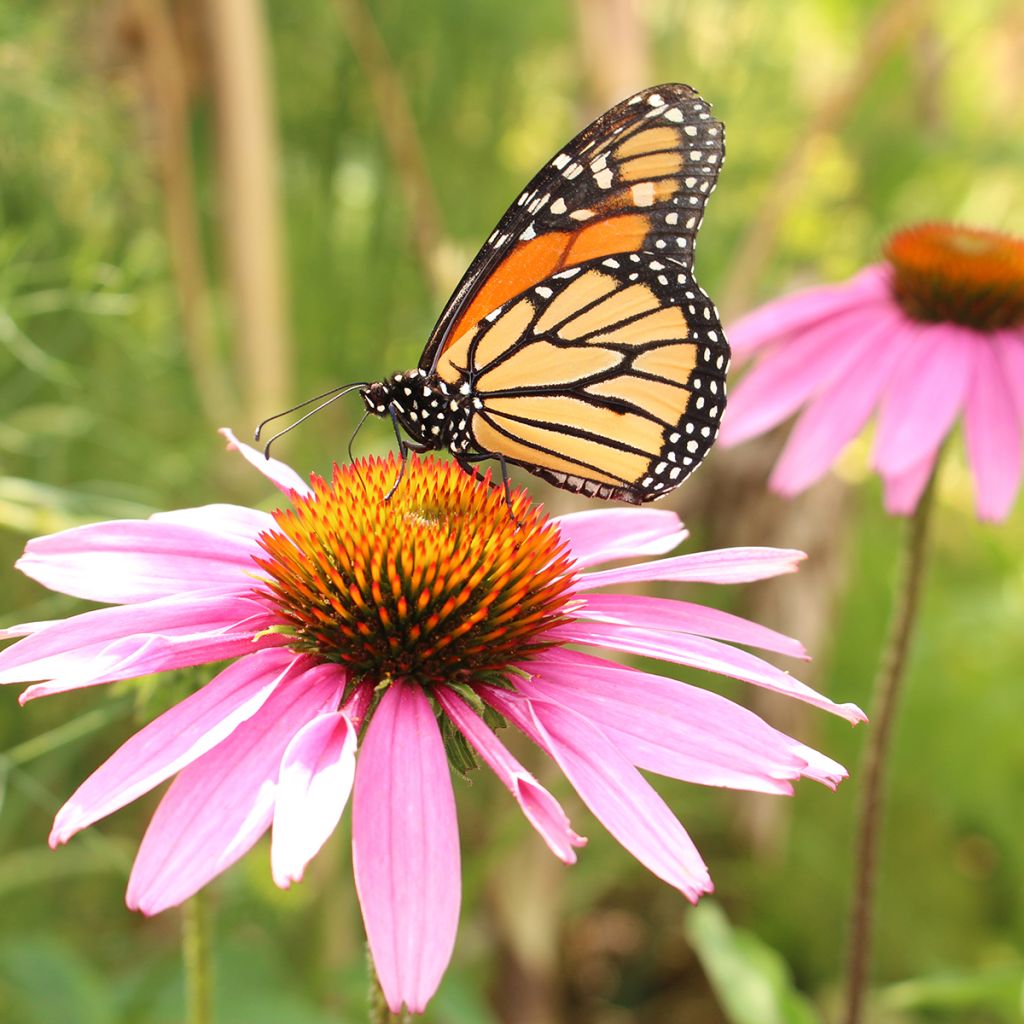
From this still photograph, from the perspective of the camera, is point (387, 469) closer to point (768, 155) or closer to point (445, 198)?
point (445, 198)

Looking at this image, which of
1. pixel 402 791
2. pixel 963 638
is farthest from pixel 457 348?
pixel 963 638

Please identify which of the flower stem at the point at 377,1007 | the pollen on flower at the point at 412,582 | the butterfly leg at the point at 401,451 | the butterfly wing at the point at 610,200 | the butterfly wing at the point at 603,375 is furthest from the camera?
the butterfly wing at the point at 603,375

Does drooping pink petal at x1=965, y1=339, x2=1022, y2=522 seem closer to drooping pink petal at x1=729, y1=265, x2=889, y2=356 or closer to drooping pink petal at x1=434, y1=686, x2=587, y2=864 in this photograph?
drooping pink petal at x1=729, y1=265, x2=889, y2=356

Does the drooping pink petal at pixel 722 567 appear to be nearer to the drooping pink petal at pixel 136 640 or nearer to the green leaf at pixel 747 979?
the drooping pink petal at pixel 136 640

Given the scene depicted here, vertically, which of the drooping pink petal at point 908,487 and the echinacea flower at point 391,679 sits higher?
the echinacea flower at point 391,679

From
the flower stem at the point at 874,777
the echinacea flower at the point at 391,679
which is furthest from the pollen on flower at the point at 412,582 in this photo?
the flower stem at the point at 874,777

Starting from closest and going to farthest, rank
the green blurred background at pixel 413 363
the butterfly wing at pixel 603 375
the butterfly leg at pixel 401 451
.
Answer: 1. the butterfly leg at pixel 401 451
2. the butterfly wing at pixel 603 375
3. the green blurred background at pixel 413 363

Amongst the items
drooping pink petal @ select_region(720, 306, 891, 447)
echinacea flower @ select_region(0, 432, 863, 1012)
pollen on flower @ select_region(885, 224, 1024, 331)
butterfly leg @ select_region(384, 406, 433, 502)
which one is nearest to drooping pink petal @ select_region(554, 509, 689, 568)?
echinacea flower @ select_region(0, 432, 863, 1012)
